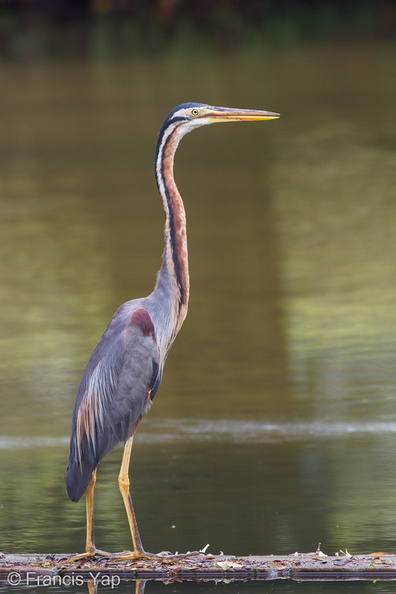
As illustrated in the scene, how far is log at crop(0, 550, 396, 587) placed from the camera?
4844 mm

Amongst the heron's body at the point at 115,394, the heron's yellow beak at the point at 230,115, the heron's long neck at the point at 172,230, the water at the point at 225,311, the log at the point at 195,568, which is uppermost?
the heron's yellow beak at the point at 230,115

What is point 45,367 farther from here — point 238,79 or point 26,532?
point 238,79

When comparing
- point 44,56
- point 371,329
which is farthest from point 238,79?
point 371,329

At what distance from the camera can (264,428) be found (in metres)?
7.44

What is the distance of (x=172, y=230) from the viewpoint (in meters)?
5.48

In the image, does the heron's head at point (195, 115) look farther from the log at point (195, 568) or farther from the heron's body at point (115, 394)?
the log at point (195, 568)

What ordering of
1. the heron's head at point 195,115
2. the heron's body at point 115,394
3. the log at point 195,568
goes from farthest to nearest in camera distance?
the heron's head at point 195,115 → the heron's body at point 115,394 → the log at point 195,568

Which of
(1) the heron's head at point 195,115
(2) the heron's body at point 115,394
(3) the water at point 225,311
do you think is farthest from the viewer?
(3) the water at point 225,311

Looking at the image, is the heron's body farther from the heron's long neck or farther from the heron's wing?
the heron's long neck

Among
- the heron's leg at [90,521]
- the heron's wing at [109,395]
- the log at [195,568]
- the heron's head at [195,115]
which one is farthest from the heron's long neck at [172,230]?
the log at [195,568]

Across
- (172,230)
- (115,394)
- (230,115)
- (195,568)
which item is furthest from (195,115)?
(195,568)

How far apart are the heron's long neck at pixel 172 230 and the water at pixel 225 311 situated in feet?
3.39

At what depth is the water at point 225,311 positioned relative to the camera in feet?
19.7

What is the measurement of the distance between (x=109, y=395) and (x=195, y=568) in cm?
78
